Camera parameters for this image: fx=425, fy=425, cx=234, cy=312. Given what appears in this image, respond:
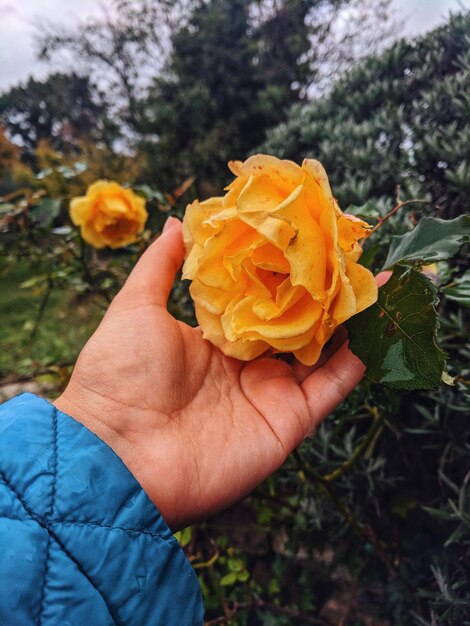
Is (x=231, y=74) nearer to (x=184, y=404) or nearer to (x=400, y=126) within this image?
(x=400, y=126)

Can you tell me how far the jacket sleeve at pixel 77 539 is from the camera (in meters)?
0.69

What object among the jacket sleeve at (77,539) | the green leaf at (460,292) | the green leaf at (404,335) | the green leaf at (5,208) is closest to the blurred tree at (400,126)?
the green leaf at (460,292)

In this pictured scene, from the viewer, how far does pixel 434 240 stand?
79 cm

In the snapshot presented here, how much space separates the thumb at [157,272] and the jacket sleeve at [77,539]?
1.24ft

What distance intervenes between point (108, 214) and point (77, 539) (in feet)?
4.11

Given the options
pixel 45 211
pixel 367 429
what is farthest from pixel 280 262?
pixel 45 211

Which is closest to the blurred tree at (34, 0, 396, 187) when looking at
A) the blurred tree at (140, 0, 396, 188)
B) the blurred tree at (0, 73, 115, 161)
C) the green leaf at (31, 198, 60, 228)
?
the blurred tree at (140, 0, 396, 188)

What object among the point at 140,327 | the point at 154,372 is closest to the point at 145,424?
the point at 154,372

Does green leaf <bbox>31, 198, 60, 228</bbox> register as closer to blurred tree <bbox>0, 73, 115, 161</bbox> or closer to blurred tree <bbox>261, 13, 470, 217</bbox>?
blurred tree <bbox>261, 13, 470, 217</bbox>

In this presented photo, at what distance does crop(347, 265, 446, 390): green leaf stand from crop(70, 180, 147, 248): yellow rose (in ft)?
4.04

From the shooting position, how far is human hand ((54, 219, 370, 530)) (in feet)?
3.02

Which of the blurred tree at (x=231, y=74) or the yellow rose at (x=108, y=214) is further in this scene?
the blurred tree at (x=231, y=74)

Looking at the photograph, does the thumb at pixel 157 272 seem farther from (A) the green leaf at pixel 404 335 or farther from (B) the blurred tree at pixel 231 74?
(B) the blurred tree at pixel 231 74

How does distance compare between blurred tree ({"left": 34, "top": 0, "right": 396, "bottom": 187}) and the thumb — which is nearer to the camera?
the thumb
